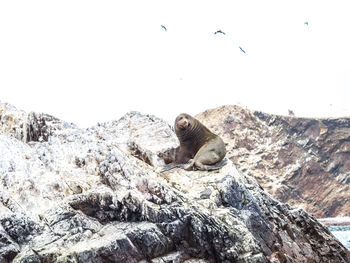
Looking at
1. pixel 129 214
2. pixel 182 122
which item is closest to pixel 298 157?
pixel 182 122

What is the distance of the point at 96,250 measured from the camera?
4.84 meters

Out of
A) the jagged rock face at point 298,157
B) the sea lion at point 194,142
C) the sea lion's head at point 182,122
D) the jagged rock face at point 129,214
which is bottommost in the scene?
the jagged rock face at point 298,157

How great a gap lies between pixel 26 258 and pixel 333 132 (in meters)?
42.9

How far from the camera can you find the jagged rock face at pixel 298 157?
3938 cm

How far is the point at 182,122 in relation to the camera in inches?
356

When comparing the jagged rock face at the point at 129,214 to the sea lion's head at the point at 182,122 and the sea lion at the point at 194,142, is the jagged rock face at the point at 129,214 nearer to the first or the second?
the sea lion at the point at 194,142

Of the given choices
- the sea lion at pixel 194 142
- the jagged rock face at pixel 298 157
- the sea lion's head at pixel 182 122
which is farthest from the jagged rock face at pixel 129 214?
the jagged rock face at pixel 298 157

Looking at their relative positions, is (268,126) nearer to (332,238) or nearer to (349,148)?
(349,148)

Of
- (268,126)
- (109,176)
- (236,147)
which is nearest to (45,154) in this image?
(109,176)

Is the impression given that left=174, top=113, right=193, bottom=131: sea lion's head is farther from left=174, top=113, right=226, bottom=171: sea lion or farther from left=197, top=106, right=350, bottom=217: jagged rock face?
left=197, top=106, right=350, bottom=217: jagged rock face

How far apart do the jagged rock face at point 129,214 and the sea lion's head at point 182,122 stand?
1.37 meters

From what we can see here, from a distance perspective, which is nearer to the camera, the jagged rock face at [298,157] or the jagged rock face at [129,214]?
the jagged rock face at [129,214]

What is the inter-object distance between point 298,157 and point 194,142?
3580cm

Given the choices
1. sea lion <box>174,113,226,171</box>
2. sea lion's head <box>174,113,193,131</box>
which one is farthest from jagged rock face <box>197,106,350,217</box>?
sea lion's head <box>174,113,193,131</box>
